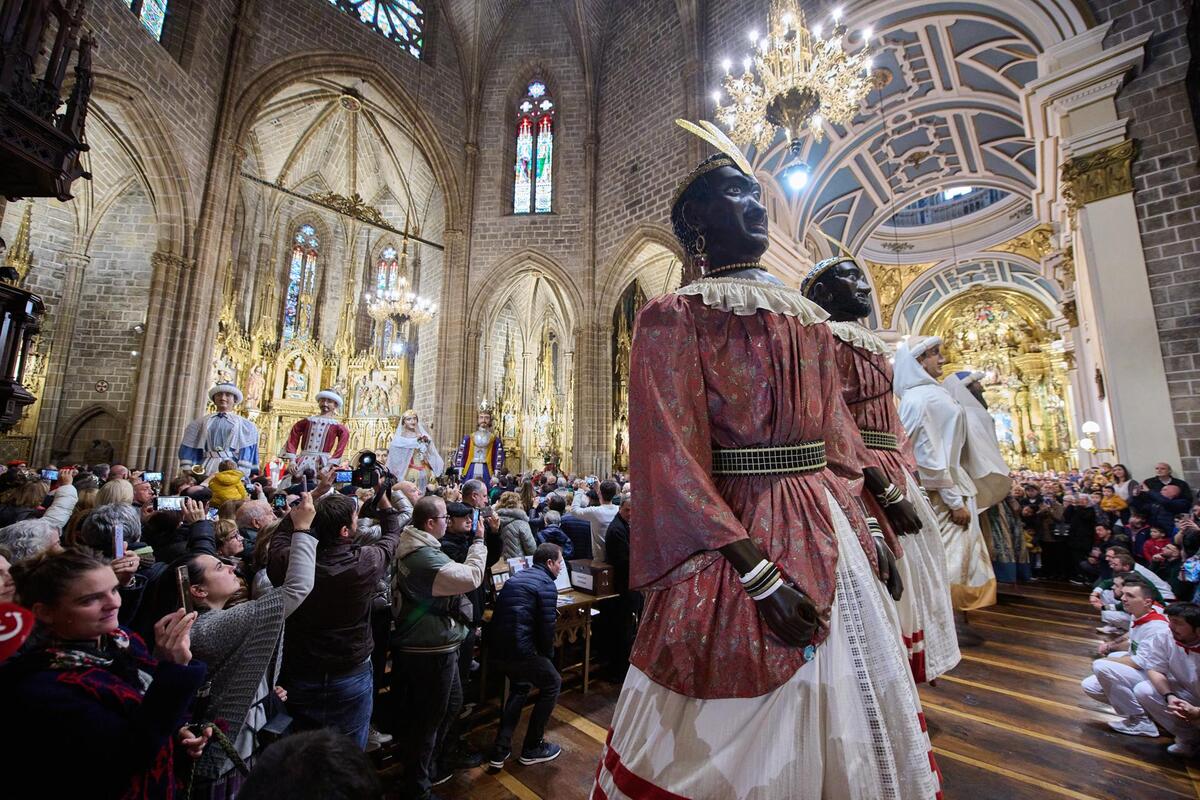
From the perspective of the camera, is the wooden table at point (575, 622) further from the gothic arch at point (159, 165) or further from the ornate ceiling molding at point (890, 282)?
the ornate ceiling molding at point (890, 282)

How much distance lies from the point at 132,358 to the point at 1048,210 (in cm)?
1837

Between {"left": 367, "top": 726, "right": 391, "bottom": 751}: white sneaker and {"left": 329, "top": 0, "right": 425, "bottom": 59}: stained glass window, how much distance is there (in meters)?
15.7

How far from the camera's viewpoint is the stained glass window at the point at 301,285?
59.1 ft

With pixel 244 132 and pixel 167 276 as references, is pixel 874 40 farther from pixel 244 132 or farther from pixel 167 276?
pixel 167 276

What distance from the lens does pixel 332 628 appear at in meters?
2.46

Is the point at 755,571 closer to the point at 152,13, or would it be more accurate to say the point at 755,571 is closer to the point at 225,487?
the point at 225,487

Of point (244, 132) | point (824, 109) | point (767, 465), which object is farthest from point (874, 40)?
point (244, 132)

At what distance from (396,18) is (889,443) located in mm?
17130

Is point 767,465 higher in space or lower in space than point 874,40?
lower

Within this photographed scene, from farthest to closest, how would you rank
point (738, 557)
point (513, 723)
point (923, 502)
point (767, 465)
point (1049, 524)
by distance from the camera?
point (1049, 524) < point (513, 723) < point (923, 502) < point (767, 465) < point (738, 557)

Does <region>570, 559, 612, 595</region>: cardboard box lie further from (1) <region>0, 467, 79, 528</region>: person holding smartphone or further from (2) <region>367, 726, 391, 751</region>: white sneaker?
(1) <region>0, 467, 79, 528</region>: person holding smartphone

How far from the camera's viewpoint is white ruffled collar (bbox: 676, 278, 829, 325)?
125cm

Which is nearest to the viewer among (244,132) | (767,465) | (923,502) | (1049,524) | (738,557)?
(738,557)

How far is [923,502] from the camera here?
250cm
